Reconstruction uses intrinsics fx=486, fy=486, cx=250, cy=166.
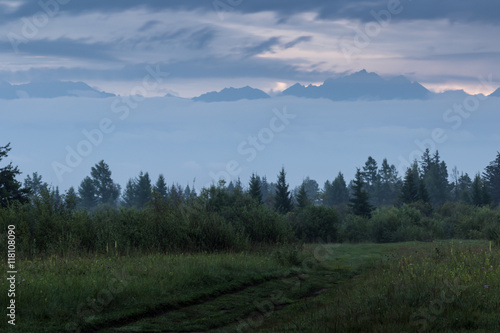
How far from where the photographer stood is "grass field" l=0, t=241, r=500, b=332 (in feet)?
31.5

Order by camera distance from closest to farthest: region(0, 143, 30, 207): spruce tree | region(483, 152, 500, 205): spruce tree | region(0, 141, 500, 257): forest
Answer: region(0, 141, 500, 257): forest < region(0, 143, 30, 207): spruce tree < region(483, 152, 500, 205): spruce tree

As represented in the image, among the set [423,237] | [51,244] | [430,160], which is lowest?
[423,237]

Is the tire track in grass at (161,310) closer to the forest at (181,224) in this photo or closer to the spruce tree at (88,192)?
the forest at (181,224)

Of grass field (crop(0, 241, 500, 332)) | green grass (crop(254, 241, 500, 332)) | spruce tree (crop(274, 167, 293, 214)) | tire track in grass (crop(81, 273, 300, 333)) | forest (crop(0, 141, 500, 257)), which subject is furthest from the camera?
spruce tree (crop(274, 167, 293, 214))

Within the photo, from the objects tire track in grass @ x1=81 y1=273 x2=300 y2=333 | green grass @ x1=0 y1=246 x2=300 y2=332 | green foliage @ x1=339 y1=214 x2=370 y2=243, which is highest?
green grass @ x1=0 y1=246 x2=300 y2=332

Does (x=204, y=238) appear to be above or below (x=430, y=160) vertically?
below

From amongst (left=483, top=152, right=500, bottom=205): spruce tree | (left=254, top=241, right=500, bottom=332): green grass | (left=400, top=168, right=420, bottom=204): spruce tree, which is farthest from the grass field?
(left=483, top=152, right=500, bottom=205): spruce tree

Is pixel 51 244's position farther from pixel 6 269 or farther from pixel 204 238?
pixel 204 238

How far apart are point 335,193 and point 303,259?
117 m

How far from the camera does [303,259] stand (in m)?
21.9

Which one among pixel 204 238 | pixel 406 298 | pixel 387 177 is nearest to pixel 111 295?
pixel 406 298

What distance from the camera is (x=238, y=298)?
1402 cm

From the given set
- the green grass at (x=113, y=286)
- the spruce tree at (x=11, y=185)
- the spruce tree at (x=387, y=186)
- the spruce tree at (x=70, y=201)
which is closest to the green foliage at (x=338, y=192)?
the spruce tree at (x=387, y=186)

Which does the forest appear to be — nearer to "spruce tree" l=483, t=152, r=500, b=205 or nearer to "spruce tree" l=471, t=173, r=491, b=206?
"spruce tree" l=471, t=173, r=491, b=206
